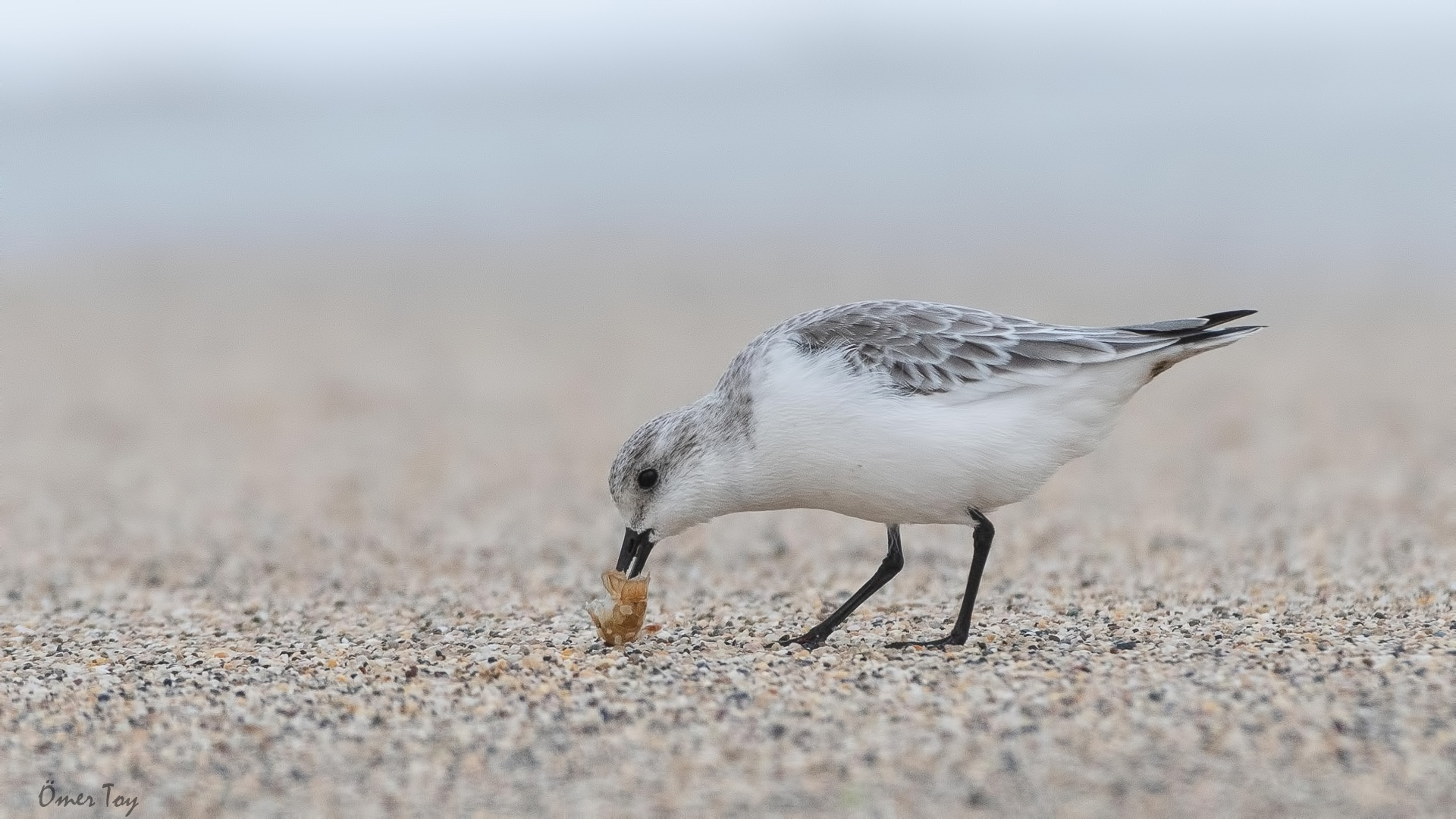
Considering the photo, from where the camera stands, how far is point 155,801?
12.7 ft

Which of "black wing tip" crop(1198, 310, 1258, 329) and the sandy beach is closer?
the sandy beach

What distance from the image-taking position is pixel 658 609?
20.3 ft

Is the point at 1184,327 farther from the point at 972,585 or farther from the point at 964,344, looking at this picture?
the point at 972,585

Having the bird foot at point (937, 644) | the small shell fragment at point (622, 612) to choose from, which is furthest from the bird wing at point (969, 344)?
the small shell fragment at point (622, 612)

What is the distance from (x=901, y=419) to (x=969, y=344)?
441mm

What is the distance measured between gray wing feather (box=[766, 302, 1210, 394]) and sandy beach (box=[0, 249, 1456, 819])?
3.17 ft

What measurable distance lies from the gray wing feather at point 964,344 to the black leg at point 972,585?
523mm

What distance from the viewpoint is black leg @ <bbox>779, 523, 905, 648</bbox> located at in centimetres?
525

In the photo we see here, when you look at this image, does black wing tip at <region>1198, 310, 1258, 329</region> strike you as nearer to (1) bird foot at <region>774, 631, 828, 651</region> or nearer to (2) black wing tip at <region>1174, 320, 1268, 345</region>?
(2) black wing tip at <region>1174, 320, 1268, 345</region>

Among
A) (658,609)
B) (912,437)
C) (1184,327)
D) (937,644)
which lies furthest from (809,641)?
(1184,327)

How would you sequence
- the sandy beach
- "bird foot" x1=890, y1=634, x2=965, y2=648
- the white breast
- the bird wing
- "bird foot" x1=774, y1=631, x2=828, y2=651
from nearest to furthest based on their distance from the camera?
the sandy beach → the white breast → the bird wing → "bird foot" x1=890, y1=634, x2=965, y2=648 → "bird foot" x1=774, y1=631, x2=828, y2=651

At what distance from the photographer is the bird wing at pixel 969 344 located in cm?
498

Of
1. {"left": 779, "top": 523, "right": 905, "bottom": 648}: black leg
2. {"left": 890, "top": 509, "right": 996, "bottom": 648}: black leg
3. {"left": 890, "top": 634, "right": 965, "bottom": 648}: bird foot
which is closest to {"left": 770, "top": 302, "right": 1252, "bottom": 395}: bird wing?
{"left": 890, "top": 509, "right": 996, "bottom": 648}: black leg

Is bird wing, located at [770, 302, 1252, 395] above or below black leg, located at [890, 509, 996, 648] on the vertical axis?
above
